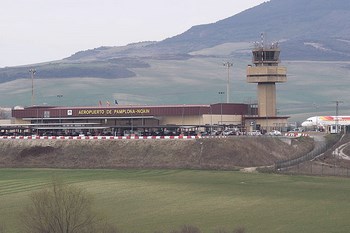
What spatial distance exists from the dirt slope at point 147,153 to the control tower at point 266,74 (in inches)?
954

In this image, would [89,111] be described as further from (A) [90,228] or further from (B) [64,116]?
(A) [90,228]

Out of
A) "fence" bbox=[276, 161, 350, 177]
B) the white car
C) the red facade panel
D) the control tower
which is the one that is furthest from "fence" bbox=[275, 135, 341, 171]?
the red facade panel

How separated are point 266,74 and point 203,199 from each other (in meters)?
80.2

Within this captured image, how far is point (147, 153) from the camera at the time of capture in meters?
138

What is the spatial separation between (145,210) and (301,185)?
81.9 feet

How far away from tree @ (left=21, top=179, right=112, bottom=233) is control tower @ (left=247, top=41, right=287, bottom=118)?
101815 millimetres

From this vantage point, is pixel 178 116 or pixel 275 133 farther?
pixel 178 116

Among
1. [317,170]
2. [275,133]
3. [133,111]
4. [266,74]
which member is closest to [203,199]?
[317,170]

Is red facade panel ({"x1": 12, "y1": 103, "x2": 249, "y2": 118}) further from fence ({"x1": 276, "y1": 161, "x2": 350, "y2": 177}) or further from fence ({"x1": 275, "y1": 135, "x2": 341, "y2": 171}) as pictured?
fence ({"x1": 276, "y1": 161, "x2": 350, "y2": 177})

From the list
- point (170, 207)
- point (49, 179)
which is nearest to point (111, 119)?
point (49, 179)

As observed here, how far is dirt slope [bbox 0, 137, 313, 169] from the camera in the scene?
132 meters

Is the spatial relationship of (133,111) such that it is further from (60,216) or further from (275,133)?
(60,216)

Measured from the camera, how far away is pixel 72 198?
72375 mm

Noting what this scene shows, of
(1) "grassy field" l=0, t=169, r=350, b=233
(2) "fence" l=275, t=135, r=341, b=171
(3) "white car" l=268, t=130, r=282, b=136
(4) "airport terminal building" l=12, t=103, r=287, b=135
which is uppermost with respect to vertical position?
(4) "airport terminal building" l=12, t=103, r=287, b=135
